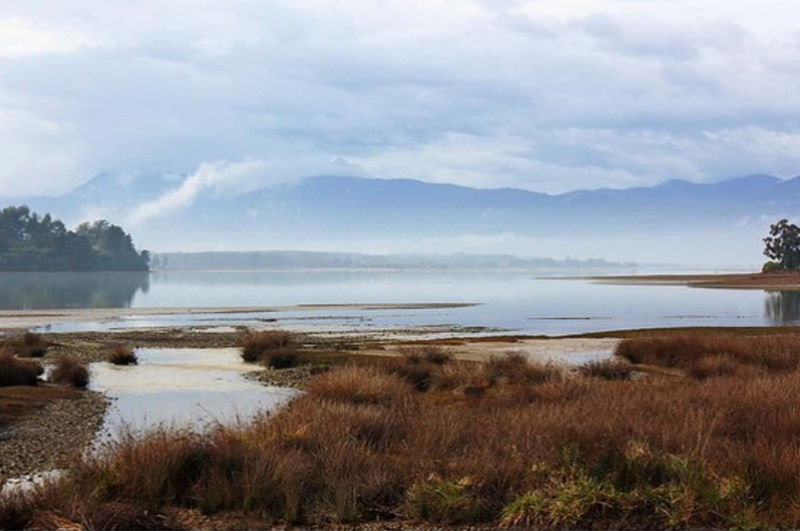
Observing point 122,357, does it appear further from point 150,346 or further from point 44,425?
point 44,425

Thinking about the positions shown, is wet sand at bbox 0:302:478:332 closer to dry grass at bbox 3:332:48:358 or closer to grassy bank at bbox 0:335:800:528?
dry grass at bbox 3:332:48:358

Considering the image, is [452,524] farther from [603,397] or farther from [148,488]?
[603,397]

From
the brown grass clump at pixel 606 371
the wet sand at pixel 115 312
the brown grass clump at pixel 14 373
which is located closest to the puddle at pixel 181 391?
the brown grass clump at pixel 14 373

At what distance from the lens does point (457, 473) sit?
10500 millimetres

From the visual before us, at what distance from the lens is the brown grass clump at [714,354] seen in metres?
27.0

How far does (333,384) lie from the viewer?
18938 millimetres

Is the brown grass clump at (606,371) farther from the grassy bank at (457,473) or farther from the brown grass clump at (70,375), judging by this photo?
the brown grass clump at (70,375)

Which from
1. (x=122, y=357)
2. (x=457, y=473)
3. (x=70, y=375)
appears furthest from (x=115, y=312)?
(x=457, y=473)

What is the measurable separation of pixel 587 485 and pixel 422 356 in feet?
75.2

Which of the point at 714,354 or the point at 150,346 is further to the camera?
the point at 150,346

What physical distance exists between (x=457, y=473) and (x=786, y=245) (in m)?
185

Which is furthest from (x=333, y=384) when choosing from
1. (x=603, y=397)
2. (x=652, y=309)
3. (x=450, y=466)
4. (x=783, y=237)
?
(x=783, y=237)

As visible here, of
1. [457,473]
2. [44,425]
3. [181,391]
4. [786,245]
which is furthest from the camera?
[786,245]

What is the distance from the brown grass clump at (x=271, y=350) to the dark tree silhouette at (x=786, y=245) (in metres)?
159
